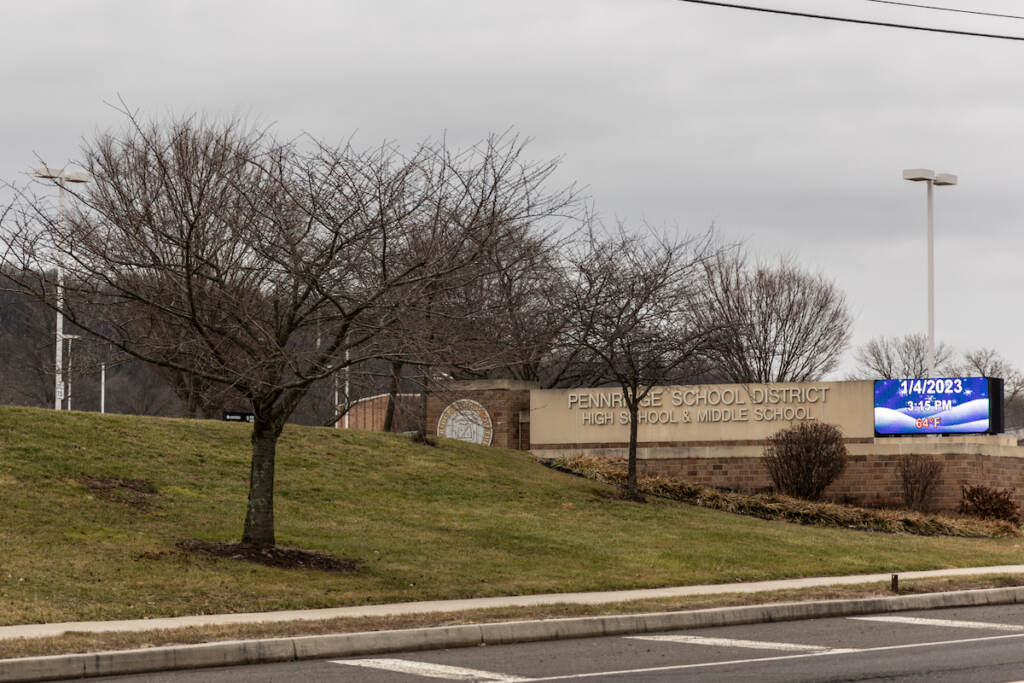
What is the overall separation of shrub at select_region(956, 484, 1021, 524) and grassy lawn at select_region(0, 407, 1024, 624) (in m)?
2.94

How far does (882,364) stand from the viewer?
227ft

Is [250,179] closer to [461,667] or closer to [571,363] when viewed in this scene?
[461,667]

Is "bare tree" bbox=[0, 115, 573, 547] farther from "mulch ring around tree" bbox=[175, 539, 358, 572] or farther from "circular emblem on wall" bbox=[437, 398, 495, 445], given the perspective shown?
"circular emblem on wall" bbox=[437, 398, 495, 445]

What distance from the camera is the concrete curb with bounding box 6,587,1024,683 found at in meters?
10.9

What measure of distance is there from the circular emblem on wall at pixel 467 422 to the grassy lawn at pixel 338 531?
16.8ft

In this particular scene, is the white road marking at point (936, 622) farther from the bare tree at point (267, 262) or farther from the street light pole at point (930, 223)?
the street light pole at point (930, 223)

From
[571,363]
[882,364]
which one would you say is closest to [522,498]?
[571,363]

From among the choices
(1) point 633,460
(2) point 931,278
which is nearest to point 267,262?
(1) point 633,460

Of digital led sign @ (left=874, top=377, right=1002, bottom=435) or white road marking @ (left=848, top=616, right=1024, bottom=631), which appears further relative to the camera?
digital led sign @ (left=874, top=377, right=1002, bottom=435)

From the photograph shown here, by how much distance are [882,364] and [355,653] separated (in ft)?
199

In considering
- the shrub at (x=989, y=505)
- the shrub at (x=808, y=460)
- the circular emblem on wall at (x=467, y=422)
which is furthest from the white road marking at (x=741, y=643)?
the circular emblem on wall at (x=467, y=422)

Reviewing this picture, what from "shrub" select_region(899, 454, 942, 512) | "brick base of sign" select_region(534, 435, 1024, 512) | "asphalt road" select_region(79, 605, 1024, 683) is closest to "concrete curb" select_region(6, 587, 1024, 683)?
"asphalt road" select_region(79, 605, 1024, 683)

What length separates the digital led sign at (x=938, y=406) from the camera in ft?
99.6

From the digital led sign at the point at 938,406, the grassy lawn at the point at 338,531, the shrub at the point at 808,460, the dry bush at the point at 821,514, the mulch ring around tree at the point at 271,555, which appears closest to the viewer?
the grassy lawn at the point at 338,531
